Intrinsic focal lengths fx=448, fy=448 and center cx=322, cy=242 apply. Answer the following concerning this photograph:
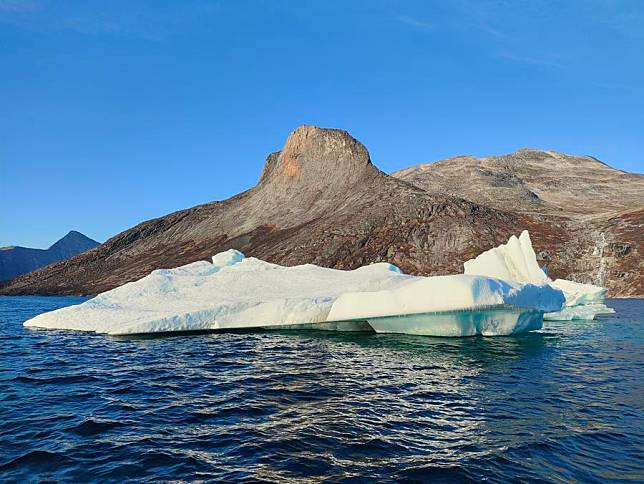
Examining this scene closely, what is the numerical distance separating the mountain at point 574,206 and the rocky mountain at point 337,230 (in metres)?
0.42

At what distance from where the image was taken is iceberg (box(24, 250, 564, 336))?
22172 mm

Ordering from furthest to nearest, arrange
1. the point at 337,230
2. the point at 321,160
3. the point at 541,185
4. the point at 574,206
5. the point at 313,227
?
the point at 541,185 < the point at 574,206 < the point at 321,160 < the point at 313,227 < the point at 337,230

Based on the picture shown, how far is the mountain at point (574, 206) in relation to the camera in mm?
91875

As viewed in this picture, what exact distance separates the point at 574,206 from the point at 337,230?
84190mm

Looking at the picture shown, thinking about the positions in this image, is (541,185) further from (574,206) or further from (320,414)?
(320,414)

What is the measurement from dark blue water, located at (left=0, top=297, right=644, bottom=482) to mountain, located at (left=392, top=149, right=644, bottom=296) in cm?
8164

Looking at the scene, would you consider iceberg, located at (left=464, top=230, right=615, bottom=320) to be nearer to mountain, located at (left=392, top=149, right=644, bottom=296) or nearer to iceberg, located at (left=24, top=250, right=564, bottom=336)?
iceberg, located at (left=24, top=250, right=564, bottom=336)

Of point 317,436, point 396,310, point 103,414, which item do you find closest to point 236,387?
point 103,414

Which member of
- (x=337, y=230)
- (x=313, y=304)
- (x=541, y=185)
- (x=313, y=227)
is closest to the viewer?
(x=313, y=304)

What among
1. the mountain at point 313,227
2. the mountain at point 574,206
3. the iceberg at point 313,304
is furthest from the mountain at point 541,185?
the iceberg at point 313,304

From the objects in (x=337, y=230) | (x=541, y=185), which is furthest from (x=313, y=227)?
(x=541, y=185)

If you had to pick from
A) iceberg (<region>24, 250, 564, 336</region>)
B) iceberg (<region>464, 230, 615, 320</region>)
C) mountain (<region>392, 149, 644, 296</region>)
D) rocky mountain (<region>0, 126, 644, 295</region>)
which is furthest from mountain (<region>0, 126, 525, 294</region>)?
iceberg (<region>24, 250, 564, 336</region>)

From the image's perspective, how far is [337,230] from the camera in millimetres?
107500

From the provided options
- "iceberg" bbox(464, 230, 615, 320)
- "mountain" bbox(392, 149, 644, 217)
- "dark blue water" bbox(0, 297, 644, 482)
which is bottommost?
"dark blue water" bbox(0, 297, 644, 482)
